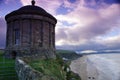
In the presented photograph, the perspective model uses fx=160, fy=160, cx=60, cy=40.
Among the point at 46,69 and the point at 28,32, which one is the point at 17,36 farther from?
the point at 46,69

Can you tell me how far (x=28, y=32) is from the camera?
22.3 m

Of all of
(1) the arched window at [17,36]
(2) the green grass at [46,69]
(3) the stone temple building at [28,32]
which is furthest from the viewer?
(1) the arched window at [17,36]

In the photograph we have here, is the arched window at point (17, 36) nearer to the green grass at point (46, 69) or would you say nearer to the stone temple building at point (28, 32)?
the stone temple building at point (28, 32)

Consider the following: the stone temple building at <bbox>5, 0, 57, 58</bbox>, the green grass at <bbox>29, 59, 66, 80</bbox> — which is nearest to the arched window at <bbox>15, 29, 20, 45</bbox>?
the stone temple building at <bbox>5, 0, 57, 58</bbox>

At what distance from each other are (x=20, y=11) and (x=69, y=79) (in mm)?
11804

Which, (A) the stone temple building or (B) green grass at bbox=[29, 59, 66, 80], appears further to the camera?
(A) the stone temple building

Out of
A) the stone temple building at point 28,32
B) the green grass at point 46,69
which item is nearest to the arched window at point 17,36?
the stone temple building at point 28,32

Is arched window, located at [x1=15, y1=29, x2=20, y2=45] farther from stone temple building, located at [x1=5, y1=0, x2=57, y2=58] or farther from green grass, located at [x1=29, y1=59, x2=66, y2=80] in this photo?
green grass, located at [x1=29, y1=59, x2=66, y2=80]

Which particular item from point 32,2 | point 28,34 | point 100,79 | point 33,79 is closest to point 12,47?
point 28,34

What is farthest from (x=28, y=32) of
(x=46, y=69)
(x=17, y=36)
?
(x=46, y=69)

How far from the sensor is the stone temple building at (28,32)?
22203 millimetres

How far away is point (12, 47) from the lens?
22.8m

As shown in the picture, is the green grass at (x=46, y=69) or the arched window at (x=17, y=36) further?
the arched window at (x=17, y=36)

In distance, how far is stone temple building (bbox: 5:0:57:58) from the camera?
72.8 ft
